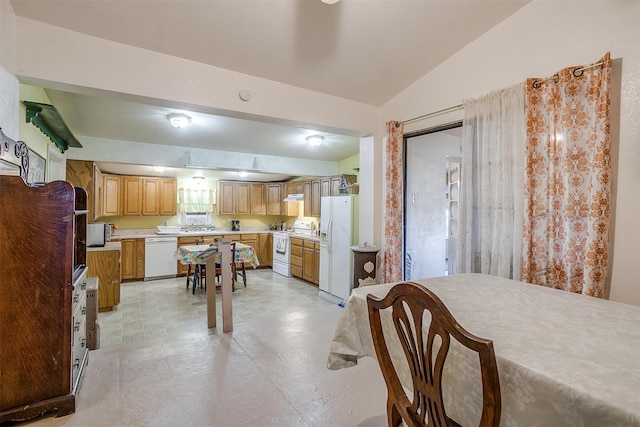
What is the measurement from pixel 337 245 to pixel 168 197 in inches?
157

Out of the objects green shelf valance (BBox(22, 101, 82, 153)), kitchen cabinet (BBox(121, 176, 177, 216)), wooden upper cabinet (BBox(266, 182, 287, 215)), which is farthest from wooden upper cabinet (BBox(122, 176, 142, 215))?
wooden upper cabinet (BBox(266, 182, 287, 215))

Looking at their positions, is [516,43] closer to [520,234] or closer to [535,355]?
[520,234]

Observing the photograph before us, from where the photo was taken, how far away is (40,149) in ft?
9.52

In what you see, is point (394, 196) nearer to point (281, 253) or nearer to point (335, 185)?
point (335, 185)

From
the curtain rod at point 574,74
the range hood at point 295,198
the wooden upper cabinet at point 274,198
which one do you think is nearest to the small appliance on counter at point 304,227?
the range hood at point 295,198

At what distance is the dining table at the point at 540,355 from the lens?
75 centimetres

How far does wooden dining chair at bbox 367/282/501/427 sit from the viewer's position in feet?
2.51

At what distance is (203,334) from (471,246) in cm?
254

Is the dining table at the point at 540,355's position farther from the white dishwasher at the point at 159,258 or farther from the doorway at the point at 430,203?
the white dishwasher at the point at 159,258

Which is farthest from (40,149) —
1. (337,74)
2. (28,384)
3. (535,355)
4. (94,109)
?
(535,355)

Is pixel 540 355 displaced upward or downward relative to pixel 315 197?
downward

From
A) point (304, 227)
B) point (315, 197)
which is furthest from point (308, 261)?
point (315, 197)

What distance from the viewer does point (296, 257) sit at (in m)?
6.01

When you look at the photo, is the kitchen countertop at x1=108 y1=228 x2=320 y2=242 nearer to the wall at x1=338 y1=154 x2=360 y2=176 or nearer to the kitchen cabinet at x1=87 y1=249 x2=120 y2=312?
the wall at x1=338 y1=154 x2=360 y2=176
